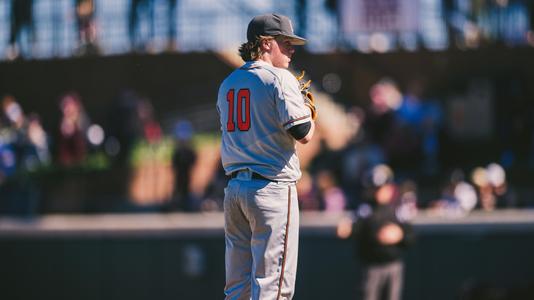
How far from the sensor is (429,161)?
16312 millimetres

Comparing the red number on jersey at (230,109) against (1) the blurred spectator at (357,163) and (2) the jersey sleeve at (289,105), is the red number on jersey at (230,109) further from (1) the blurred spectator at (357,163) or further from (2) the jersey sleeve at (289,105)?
(1) the blurred spectator at (357,163)

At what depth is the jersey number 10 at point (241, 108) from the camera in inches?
208

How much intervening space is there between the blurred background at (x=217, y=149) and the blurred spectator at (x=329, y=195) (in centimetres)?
3

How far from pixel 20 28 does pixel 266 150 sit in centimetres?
1708

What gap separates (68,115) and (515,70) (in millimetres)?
8711

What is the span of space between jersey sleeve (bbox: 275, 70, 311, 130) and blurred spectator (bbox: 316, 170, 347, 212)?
29.0 feet

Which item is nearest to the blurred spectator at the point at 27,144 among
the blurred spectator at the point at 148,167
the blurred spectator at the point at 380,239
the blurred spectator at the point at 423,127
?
the blurred spectator at the point at 148,167

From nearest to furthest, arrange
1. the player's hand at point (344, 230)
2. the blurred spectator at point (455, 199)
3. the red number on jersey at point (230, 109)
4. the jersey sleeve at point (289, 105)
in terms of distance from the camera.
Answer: the jersey sleeve at point (289, 105) → the red number on jersey at point (230, 109) → the player's hand at point (344, 230) → the blurred spectator at point (455, 199)

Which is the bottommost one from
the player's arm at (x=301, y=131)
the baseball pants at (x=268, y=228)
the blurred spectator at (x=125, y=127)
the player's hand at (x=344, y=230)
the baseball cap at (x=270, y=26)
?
the player's hand at (x=344, y=230)

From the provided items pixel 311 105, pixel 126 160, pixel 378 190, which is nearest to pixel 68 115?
pixel 126 160

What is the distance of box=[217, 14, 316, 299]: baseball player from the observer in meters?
5.20

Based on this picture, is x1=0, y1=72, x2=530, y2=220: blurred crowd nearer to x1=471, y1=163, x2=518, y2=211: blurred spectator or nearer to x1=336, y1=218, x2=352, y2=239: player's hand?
x1=471, y1=163, x2=518, y2=211: blurred spectator

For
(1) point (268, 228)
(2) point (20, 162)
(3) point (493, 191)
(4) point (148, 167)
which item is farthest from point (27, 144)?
(1) point (268, 228)

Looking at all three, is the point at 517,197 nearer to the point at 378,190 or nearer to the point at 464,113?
the point at 464,113
